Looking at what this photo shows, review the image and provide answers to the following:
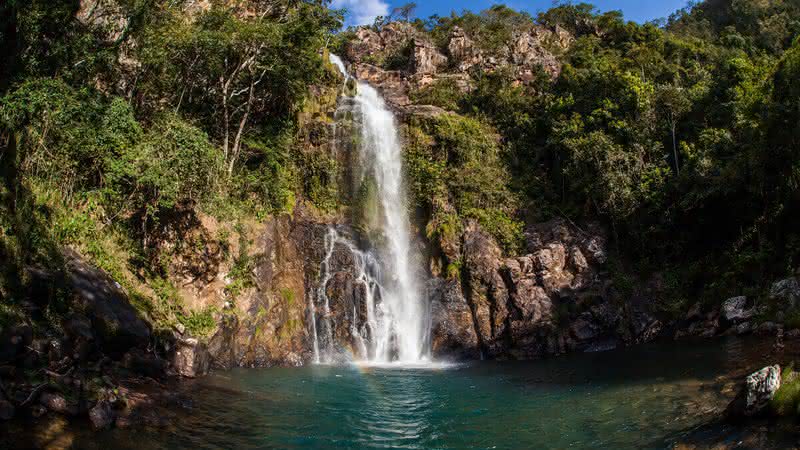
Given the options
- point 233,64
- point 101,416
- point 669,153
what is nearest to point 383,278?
point 233,64

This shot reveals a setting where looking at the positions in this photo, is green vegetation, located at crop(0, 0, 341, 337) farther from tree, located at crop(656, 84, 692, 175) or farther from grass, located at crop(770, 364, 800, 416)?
Answer: tree, located at crop(656, 84, 692, 175)

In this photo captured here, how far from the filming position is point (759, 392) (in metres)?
7.14

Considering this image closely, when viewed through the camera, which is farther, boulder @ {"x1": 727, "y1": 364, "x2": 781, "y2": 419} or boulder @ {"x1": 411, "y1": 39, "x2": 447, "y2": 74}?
boulder @ {"x1": 411, "y1": 39, "x2": 447, "y2": 74}

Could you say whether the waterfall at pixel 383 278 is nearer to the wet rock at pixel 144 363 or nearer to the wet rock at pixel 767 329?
the wet rock at pixel 144 363

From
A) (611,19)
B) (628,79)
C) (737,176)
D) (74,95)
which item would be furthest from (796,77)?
(611,19)

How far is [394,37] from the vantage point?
41500 mm

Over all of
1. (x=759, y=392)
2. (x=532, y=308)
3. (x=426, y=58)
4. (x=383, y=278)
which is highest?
(x=426, y=58)

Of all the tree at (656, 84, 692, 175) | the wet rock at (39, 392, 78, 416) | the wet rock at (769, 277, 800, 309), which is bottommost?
the wet rock at (39, 392, 78, 416)

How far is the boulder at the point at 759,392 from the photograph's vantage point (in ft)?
23.1

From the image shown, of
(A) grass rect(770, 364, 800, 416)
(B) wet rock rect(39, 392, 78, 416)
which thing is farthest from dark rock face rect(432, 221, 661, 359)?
(B) wet rock rect(39, 392, 78, 416)

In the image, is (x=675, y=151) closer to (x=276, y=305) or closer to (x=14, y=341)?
(x=276, y=305)

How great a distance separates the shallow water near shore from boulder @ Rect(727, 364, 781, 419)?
44 centimetres

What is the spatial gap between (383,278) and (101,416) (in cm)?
1372

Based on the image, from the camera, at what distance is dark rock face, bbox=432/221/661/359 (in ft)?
Answer: 63.4
